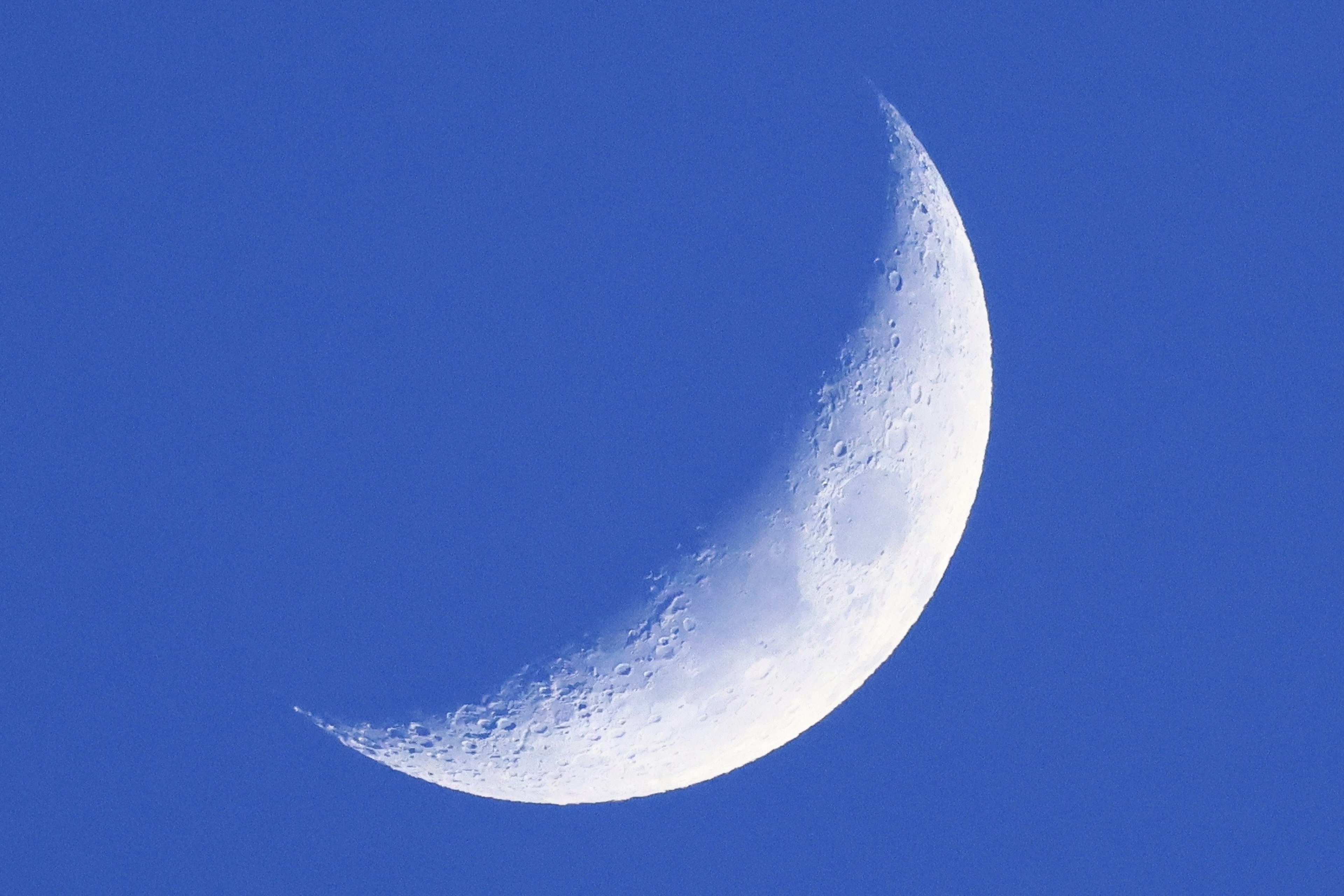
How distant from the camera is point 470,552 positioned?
502cm

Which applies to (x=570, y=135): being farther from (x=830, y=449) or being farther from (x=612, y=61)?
(x=830, y=449)

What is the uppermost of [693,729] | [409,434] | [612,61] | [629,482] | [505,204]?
[612,61]

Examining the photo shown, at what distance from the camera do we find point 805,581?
5.39 metres

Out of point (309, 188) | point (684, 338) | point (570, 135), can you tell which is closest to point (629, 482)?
point (684, 338)

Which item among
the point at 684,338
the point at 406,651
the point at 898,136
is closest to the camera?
the point at 684,338

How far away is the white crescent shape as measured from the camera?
5.33 metres

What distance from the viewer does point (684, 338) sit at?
16.0 ft

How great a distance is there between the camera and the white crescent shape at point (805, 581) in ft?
17.5

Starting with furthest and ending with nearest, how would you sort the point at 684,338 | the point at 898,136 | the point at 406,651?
the point at 898,136, the point at 406,651, the point at 684,338

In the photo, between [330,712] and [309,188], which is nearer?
[309,188]

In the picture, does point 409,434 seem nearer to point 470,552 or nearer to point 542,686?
point 470,552

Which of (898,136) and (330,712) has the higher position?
(898,136)

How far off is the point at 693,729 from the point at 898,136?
9.74 ft

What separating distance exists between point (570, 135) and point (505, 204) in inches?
15.3
